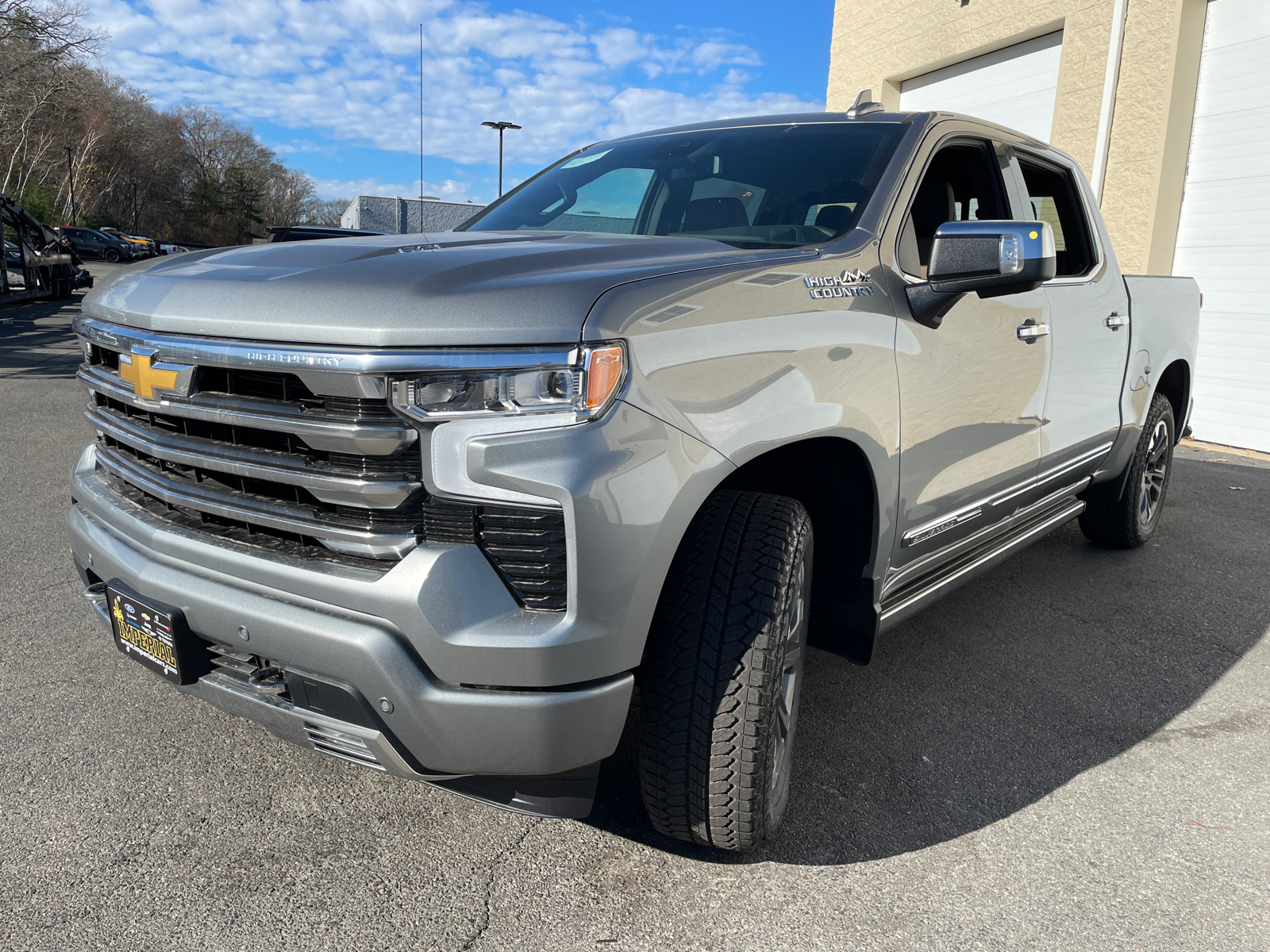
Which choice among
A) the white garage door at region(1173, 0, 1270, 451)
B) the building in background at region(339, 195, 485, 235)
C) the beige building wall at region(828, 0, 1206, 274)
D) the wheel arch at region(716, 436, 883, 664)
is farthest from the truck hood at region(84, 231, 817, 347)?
the building in background at region(339, 195, 485, 235)

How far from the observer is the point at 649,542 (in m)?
1.71

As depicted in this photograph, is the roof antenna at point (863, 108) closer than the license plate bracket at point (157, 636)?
No

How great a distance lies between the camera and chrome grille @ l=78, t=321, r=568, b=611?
166 cm

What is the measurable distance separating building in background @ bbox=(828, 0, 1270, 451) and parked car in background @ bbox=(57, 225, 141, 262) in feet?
143

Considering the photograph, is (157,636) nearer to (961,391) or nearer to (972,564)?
(961,391)

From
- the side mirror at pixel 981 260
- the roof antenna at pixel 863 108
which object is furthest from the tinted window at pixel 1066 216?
the side mirror at pixel 981 260

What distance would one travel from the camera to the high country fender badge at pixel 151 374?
1921 millimetres

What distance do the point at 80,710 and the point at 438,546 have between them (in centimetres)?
176

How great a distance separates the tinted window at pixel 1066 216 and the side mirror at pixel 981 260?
4.65 feet

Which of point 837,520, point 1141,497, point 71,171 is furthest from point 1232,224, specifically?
point 71,171

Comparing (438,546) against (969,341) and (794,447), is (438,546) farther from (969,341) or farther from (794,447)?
(969,341)

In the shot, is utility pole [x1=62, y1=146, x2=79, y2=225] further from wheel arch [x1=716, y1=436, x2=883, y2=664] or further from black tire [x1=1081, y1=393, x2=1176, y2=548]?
wheel arch [x1=716, y1=436, x2=883, y2=664]

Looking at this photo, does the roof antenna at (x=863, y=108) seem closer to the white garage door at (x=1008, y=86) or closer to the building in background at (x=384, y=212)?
the white garage door at (x=1008, y=86)

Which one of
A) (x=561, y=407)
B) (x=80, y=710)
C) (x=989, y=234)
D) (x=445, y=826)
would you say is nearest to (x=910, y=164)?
(x=989, y=234)
